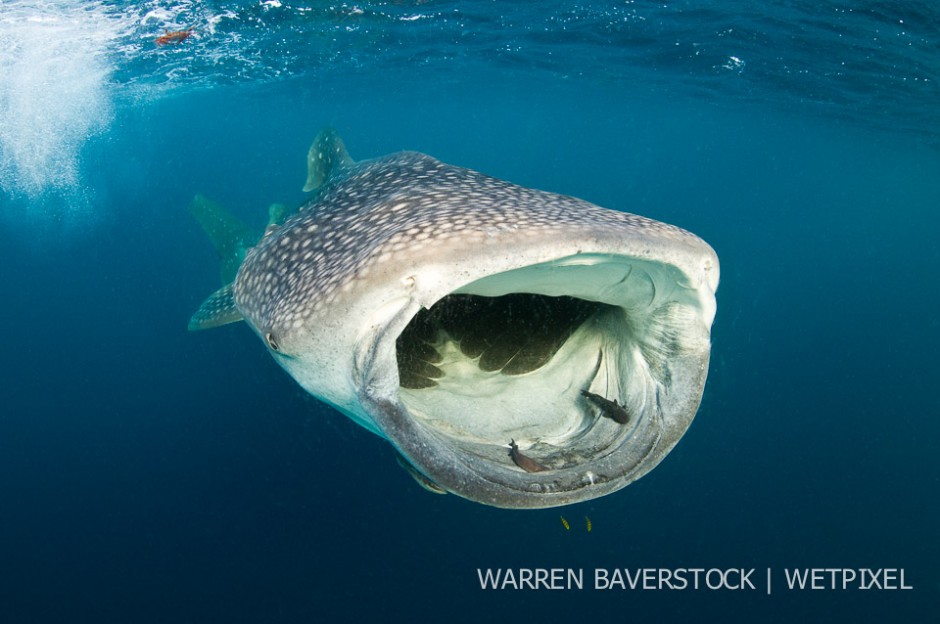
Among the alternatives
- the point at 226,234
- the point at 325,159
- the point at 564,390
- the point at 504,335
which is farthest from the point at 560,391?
the point at 226,234

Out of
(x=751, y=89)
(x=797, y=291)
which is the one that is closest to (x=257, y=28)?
(x=751, y=89)

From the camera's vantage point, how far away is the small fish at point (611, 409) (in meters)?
2.21

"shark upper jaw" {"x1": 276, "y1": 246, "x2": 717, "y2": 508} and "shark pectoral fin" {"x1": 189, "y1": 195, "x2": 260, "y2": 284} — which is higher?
"shark upper jaw" {"x1": 276, "y1": 246, "x2": 717, "y2": 508}

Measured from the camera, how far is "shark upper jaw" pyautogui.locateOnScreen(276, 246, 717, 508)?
5.48 ft

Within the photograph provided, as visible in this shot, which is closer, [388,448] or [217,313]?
[217,313]

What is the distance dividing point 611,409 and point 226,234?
7.04 metres

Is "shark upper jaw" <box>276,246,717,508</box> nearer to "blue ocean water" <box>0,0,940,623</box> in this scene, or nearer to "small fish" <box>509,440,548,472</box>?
"small fish" <box>509,440,548,472</box>

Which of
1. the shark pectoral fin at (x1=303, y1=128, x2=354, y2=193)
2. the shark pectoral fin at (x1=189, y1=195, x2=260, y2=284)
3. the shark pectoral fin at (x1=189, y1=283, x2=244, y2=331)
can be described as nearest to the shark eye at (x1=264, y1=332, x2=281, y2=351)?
the shark pectoral fin at (x1=189, y1=283, x2=244, y2=331)

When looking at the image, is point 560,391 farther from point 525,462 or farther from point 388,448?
point 388,448

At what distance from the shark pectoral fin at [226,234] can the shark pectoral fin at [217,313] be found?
2158mm

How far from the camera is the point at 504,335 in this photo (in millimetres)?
3391

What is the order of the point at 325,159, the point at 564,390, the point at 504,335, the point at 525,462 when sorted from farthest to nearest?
the point at 325,159 < the point at 504,335 < the point at 564,390 < the point at 525,462

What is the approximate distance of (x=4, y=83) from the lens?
20.5m

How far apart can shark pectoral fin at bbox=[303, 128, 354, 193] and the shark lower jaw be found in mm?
3028
